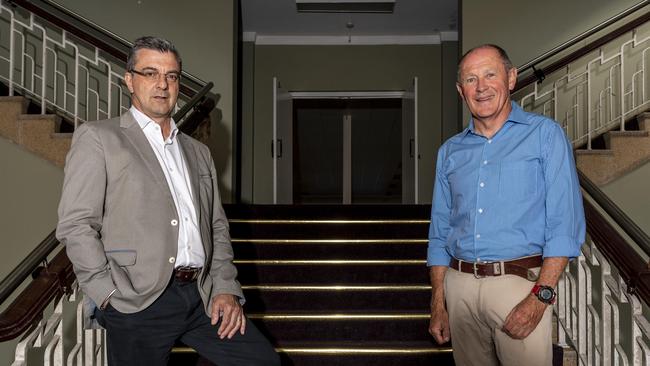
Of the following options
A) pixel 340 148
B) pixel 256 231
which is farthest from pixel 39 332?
pixel 340 148

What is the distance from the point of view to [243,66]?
349 inches

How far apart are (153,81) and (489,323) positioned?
1.21 meters

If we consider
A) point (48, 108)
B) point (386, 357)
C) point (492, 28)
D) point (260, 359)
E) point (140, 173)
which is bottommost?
point (386, 357)

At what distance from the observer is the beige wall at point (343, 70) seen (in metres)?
8.88

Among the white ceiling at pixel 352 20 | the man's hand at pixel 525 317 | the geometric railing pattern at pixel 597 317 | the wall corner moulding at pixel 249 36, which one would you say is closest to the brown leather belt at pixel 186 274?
the man's hand at pixel 525 317

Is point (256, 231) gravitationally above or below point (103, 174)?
below

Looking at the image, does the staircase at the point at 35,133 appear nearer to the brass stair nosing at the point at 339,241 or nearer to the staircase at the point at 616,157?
the brass stair nosing at the point at 339,241

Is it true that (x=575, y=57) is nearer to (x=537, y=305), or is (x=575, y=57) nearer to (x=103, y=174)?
(x=537, y=305)

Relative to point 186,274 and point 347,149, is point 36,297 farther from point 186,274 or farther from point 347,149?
point 347,149

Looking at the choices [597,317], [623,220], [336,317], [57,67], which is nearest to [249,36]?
[57,67]

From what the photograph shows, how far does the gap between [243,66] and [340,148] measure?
661 cm

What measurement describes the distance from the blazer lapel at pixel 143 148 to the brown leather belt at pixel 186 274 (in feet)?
0.60

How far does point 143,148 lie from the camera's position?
1.95m

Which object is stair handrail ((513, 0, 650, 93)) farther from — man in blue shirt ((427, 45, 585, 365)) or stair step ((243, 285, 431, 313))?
man in blue shirt ((427, 45, 585, 365))
